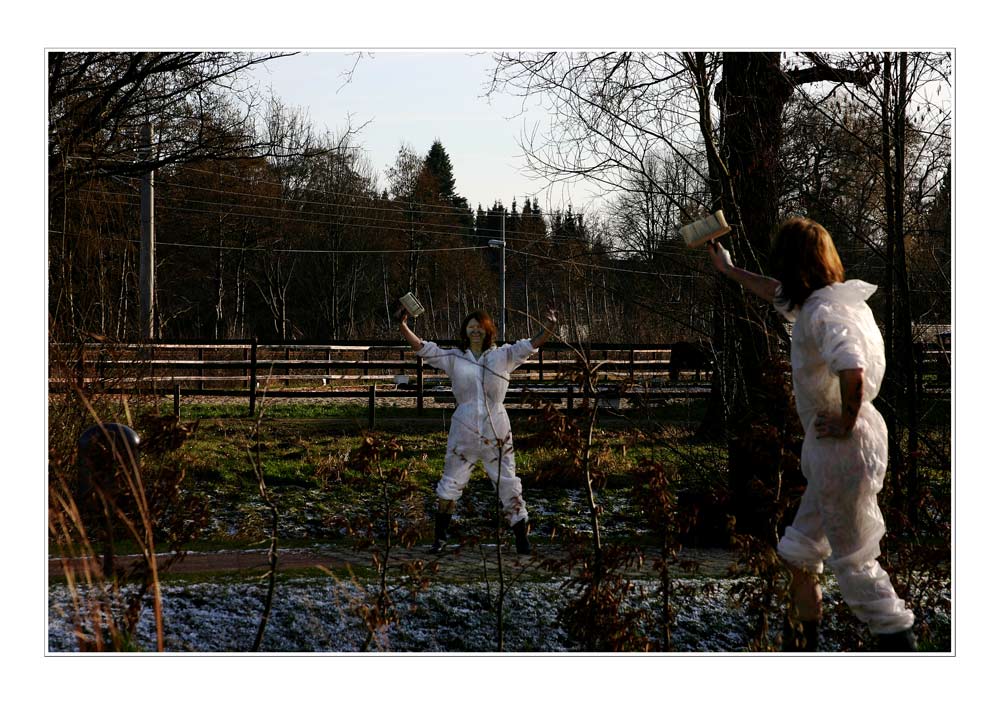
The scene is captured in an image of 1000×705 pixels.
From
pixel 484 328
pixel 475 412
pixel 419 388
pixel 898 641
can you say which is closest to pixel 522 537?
pixel 475 412

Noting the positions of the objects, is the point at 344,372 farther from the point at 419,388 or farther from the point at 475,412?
the point at 475,412

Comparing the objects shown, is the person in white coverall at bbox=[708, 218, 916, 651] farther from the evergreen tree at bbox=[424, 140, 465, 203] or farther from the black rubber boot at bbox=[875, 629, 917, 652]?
the evergreen tree at bbox=[424, 140, 465, 203]

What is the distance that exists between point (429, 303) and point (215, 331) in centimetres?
824

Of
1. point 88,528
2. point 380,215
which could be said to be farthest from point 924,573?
point 380,215

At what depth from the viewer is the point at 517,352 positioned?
6.78m

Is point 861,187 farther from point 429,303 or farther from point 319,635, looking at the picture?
point 429,303

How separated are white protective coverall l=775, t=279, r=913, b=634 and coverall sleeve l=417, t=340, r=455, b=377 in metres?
3.52

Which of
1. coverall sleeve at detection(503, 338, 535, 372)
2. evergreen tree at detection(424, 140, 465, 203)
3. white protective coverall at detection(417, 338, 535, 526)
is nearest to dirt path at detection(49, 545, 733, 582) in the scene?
white protective coverall at detection(417, 338, 535, 526)

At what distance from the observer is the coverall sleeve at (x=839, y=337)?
11.6ft

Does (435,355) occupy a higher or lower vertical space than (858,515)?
higher

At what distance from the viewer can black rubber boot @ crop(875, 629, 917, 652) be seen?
3656 mm

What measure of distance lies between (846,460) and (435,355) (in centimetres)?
374

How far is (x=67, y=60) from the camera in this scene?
6.73 metres

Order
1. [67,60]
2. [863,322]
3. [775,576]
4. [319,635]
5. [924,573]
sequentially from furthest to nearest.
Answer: [67,60] < [924,573] < [319,635] < [775,576] < [863,322]
